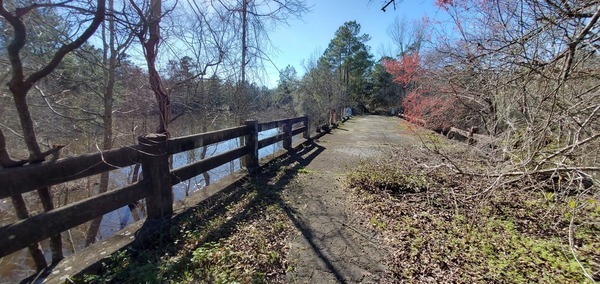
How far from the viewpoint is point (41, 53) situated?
13.6 ft

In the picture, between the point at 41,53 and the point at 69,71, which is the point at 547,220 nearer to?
the point at 41,53

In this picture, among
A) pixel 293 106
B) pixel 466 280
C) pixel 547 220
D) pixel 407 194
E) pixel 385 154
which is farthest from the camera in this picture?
pixel 293 106

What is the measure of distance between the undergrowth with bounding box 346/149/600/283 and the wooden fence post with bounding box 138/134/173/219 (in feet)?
8.31

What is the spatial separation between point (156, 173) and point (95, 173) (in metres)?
0.60

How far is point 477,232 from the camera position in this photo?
2.91 metres

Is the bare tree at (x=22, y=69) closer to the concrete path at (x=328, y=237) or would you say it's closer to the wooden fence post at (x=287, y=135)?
the concrete path at (x=328, y=237)

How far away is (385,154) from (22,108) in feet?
22.6

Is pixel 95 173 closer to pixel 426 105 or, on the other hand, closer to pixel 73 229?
pixel 73 229

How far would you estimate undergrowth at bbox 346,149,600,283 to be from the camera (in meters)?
2.27

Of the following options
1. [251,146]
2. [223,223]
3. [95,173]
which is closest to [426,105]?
[251,146]

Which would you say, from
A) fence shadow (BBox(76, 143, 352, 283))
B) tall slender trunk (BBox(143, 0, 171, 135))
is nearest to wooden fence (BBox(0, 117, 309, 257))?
fence shadow (BBox(76, 143, 352, 283))

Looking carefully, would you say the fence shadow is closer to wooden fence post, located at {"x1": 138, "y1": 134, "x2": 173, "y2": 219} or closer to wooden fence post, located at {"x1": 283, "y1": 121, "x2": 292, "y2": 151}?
wooden fence post, located at {"x1": 138, "y1": 134, "x2": 173, "y2": 219}

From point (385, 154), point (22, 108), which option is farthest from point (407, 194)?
point (22, 108)

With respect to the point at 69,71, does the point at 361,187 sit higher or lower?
lower
